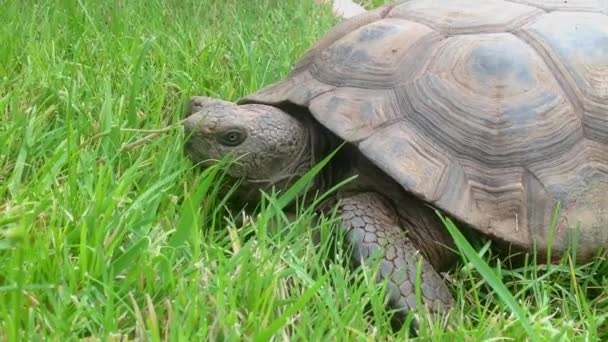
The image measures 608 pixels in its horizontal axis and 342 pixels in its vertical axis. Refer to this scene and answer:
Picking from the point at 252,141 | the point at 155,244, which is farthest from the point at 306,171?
the point at 155,244

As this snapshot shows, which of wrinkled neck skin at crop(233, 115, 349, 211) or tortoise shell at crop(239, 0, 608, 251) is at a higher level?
tortoise shell at crop(239, 0, 608, 251)

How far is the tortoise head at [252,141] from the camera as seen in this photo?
2.36 metres

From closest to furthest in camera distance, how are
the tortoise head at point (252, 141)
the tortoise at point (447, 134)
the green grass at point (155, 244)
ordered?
the green grass at point (155, 244)
the tortoise at point (447, 134)
the tortoise head at point (252, 141)

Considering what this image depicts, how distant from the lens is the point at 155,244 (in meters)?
1.81

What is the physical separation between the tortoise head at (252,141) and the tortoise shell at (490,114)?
0.11 meters

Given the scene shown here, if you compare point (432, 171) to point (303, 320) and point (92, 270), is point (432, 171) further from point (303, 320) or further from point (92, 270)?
point (92, 270)

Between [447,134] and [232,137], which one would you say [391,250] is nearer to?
[447,134]

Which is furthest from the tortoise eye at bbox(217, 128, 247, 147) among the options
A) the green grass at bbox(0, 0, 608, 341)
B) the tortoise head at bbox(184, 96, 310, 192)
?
the green grass at bbox(0, 0, 608, 341)

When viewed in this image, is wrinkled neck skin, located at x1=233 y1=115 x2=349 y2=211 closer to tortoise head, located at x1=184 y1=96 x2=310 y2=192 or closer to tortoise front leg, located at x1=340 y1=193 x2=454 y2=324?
tortoise head, located at x1=184 y1=96 x2=310 y2=192

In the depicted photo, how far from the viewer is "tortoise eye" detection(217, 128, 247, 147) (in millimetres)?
2369

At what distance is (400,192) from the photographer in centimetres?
237

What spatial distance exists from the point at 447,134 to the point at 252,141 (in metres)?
0.57

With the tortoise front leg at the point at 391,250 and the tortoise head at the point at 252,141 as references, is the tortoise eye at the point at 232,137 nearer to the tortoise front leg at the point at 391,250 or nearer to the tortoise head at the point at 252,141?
the tortoise head at the point at 252,141

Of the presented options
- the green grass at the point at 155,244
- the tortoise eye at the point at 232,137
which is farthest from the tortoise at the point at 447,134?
the green grass at the point at 155,244
